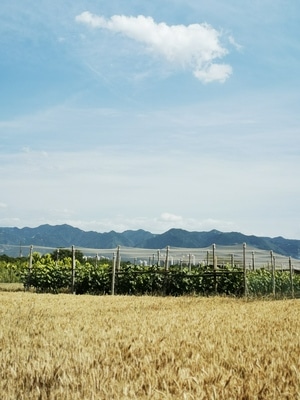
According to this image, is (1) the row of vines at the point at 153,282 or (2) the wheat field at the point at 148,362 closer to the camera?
(2) the wheat field at the point at 148,362

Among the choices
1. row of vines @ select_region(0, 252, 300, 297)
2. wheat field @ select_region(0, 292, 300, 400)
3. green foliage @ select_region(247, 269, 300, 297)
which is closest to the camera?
wheat field @ select_region(0, 292, 300, 400)

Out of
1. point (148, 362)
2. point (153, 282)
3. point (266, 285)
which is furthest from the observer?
point (266, 285)

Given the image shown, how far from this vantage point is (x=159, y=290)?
80.3 ft

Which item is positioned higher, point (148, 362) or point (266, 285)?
point (148, 362)

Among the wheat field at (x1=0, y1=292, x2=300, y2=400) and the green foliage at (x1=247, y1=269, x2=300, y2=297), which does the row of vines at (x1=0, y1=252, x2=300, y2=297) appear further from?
the wheat field at (x1=0, y1=292, x2=300, y2=400)

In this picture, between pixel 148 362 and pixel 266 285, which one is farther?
pixel 266 285

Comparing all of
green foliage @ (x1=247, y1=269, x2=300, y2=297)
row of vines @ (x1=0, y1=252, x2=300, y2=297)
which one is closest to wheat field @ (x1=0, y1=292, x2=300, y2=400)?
row of vines @ (x1=0, y1=252, x2=300, y2=297)

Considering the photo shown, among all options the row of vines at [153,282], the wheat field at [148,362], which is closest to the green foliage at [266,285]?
the row of vines at [153,282]

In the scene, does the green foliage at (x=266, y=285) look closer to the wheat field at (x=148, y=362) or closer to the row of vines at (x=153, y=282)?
the row of vines at (x=153, y=282)

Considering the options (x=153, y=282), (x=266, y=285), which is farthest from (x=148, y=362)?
(x=266, y=285)

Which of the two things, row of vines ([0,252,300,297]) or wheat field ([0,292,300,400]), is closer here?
wheat field ([0,292,300,400])

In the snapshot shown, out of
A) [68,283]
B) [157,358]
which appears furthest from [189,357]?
[68,283]

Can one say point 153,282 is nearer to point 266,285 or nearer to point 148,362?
point 266,285

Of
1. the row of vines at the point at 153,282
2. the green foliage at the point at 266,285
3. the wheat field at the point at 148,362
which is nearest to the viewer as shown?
the wheat field at the point at 148,362
